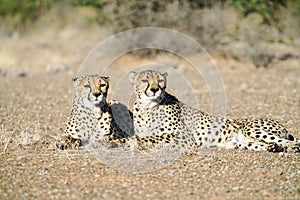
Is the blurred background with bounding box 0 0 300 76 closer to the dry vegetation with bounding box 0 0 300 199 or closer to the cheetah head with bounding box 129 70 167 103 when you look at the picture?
the dry vegetation with bounding box 0 0 300 199

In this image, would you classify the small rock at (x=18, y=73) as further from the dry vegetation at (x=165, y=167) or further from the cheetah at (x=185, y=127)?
the cheetah at (x=185, y=127)

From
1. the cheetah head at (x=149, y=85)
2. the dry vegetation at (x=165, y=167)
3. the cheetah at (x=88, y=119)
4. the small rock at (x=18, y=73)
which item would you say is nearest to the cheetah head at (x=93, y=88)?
the cheetah at (x=88, y=119)

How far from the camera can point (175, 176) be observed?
251 inches

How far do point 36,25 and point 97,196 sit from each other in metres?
27.6

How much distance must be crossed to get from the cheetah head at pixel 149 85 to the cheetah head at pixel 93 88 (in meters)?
0.48

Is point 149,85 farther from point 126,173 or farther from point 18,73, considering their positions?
point 18,73

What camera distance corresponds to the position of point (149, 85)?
25.0 feet

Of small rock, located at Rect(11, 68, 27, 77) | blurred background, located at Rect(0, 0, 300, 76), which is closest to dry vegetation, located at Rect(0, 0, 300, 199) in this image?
small rock, located at Rect(11, 68, 27, 77)

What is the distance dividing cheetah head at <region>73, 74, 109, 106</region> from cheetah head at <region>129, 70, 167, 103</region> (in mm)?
481

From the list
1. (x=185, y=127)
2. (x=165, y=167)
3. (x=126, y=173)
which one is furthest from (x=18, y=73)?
(x=126, y=173)

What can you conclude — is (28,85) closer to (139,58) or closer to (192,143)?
(139,58)

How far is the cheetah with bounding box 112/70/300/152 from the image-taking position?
7.67m

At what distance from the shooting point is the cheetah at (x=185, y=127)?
7.67m

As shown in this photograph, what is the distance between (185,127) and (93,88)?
151cm
